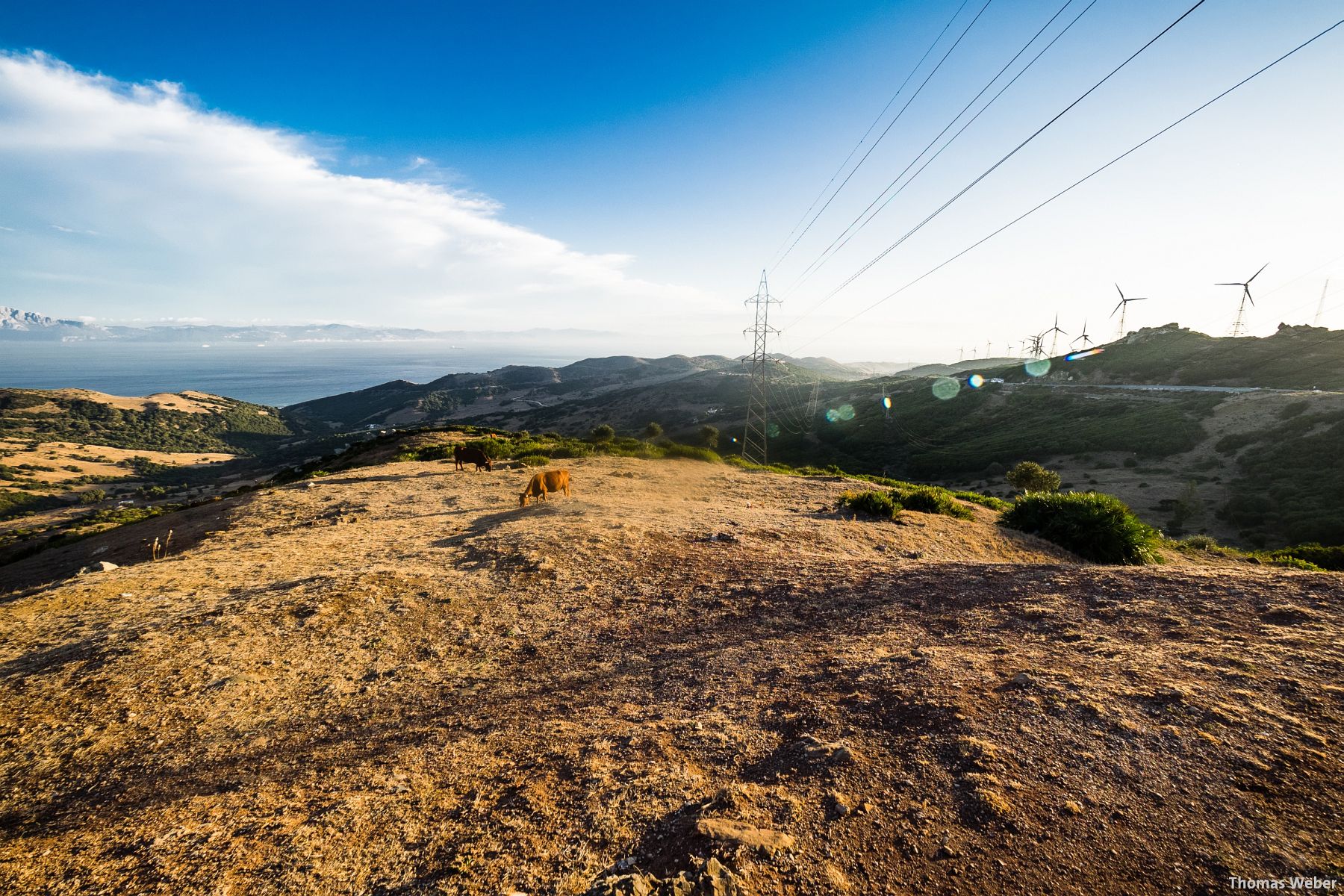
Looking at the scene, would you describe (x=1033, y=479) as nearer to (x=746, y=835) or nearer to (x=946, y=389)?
(x=746, y=835)

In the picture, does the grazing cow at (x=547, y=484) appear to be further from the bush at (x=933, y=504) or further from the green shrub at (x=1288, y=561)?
the green shrub at (x=1288, y=561)

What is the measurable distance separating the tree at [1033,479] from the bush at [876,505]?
61.5 feet

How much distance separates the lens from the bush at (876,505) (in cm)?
1528

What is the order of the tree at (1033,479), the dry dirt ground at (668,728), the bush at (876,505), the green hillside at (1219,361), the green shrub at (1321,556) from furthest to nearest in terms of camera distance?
the green hillside at (1219,361), the tree at (1033,479), the bush at (876,505), the green shrub at (1321,556), the dry dirt ground at (668,728)

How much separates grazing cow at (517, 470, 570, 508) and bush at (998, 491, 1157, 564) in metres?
14.6

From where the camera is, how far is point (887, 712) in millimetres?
5082

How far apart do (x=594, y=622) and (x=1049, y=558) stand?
12274 millimetres

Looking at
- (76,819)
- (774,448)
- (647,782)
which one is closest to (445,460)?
(76,819)

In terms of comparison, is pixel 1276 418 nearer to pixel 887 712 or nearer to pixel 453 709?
pixel 887 712

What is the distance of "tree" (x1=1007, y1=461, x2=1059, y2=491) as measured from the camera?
28.6 meters

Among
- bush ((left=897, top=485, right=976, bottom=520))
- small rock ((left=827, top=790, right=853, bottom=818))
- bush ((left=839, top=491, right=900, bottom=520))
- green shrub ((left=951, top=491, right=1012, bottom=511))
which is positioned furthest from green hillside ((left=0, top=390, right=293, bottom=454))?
small rock ((left=827, top=790, right=853, bottom=818))

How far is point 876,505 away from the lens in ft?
50.8

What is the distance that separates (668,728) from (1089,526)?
1454 cm

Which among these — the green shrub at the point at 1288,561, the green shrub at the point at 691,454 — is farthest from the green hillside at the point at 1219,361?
the green shrub at the point at 691,454
